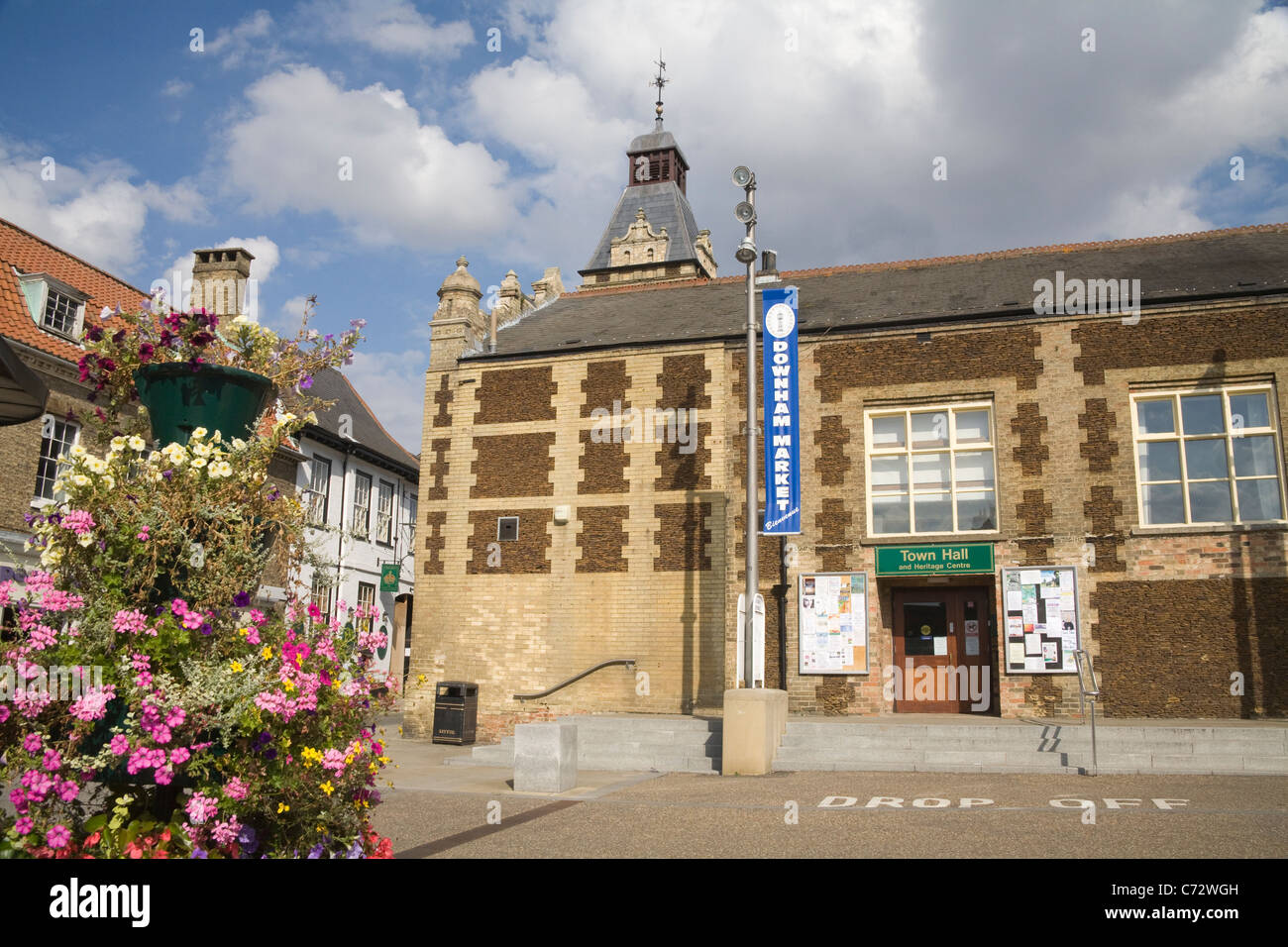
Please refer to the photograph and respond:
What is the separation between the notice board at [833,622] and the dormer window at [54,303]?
53.5 feet

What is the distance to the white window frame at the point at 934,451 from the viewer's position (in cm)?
1883

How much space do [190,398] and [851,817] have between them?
7.34 metres

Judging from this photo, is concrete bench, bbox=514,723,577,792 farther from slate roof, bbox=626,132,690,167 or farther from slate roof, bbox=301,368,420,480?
slate roof, bbox=626,132,690,167

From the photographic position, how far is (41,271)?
2170 cm

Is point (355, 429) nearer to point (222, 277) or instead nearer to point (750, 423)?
point (222, 277)

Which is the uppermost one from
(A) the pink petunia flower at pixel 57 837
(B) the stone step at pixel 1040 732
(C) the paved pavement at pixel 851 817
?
(A) the pink petunia flower at pixel 57 837

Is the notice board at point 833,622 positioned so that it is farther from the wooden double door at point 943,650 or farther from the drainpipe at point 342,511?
the drainpipe at point 342,511

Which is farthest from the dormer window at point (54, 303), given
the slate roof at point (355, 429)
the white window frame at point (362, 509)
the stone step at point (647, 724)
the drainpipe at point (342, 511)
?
the stone step at point (647, 724)

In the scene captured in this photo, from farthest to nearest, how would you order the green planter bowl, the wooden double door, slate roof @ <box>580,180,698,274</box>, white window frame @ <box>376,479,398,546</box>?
slate roof @ <box>580,180,698,274</box>
white window frame @ <box>376,479,398,546</box>
the wooden double door
the green planter bowl

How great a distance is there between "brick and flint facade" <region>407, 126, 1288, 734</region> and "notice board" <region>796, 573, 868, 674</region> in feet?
0.69

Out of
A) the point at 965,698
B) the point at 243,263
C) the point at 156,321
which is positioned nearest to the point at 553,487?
the point at 965,698

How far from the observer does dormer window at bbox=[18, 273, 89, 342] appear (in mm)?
21047

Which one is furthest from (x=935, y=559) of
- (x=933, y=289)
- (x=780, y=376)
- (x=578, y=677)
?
(x=578, y=677)

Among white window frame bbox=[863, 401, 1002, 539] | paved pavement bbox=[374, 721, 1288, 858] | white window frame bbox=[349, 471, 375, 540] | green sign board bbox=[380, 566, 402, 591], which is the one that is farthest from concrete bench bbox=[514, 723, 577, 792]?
green sign board bbox=[380, 566, 402, 591]
